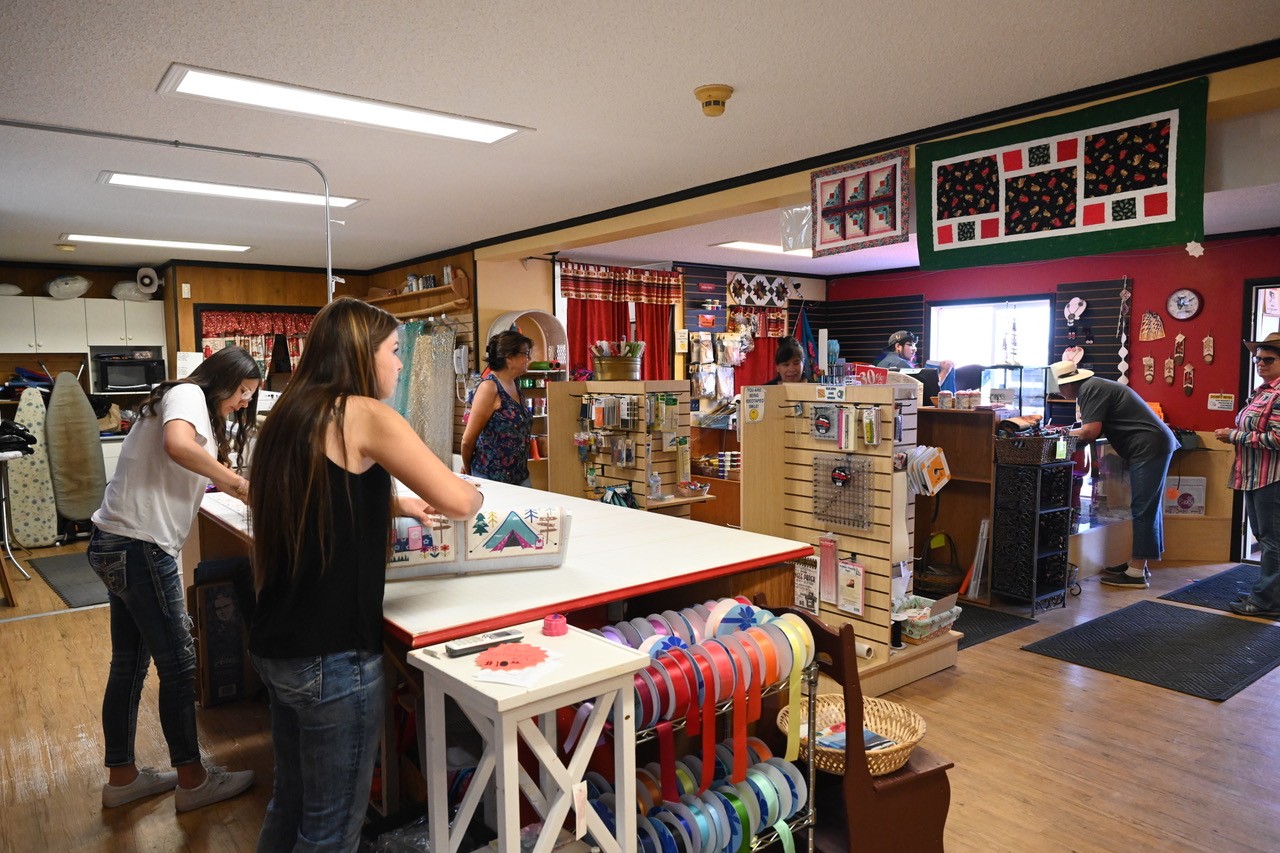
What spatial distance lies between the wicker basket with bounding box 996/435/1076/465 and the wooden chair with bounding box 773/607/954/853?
9.60 feet

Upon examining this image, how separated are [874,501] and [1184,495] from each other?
4327 millimetres

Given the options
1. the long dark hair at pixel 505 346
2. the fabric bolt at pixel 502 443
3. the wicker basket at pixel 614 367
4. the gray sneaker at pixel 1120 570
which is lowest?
→ the gray sneaker at pixel 1120 570

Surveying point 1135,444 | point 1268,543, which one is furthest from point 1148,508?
point 1268,543

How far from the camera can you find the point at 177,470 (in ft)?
8.21

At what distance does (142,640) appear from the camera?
8.59 feet

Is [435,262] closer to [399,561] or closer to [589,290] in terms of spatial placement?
[589,290]

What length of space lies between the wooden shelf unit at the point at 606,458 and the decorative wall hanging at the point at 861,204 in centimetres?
125

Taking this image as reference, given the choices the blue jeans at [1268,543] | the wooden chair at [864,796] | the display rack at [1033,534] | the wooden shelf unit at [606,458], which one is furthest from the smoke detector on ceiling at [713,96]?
the blue jeans at [1268,543]

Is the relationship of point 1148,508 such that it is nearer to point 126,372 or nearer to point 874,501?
point 874,501

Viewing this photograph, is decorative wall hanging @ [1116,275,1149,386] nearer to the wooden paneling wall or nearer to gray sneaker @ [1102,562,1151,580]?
gray sneaker @ [1102,562,1151,580]

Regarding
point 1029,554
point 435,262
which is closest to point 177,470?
point 1029,554

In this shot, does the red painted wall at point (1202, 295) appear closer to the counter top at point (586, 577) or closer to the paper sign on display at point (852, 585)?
the paper sign on display at point (852, 585)

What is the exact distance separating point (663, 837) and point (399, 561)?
3.04 feet

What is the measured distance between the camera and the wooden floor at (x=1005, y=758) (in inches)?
103
